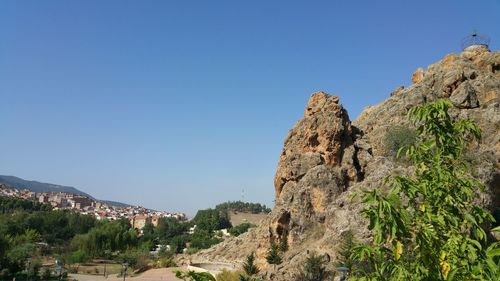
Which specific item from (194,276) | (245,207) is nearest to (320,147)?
(194,276)

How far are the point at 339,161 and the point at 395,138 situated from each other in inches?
202

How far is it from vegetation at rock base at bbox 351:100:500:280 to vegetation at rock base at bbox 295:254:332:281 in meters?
21.5

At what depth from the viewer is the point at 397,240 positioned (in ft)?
8.61

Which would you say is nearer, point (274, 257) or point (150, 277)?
point (274, 257)

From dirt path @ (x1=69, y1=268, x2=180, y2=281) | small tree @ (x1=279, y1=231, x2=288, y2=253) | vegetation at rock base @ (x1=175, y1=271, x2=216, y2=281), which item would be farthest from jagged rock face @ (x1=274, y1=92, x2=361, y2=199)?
vegetation at rock base @ (x1=175, y1=271, x2=216, y2=281)

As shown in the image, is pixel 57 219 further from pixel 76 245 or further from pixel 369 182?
pixel 369 182

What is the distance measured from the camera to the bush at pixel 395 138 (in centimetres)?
3254

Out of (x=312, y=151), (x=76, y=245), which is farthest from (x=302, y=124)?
(x=76, y=245)

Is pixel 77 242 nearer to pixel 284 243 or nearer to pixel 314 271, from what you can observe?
pixel 284 243

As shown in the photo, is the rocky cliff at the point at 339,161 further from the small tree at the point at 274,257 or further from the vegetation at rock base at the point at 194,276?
the vegetation at rock base at the point at 194,276

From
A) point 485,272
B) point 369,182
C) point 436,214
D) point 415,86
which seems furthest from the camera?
point 415,86

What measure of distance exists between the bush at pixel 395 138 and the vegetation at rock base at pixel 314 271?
12.9m

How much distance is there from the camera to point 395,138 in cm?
3350

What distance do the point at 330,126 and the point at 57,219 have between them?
55.0 m
